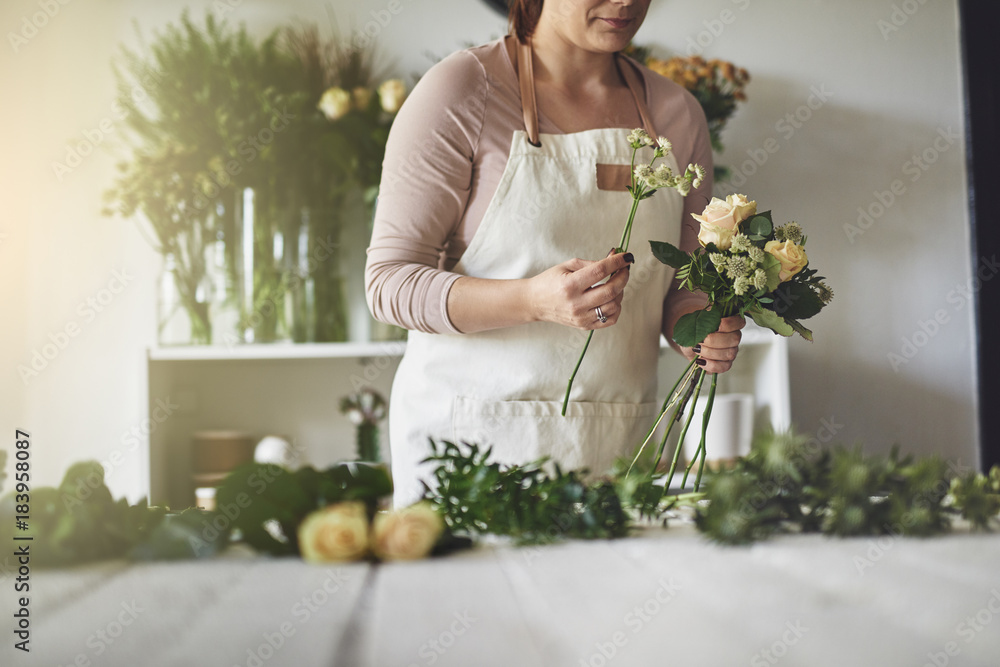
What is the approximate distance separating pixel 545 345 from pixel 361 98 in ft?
3.66

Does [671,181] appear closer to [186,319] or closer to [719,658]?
[719,658]

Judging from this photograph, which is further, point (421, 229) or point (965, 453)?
point (965, 453)

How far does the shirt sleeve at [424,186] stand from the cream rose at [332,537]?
1.62 ft

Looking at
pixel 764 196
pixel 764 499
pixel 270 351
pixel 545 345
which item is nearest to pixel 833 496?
pixel 764 499

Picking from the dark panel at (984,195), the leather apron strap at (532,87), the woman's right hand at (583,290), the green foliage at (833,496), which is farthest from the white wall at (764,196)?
the green foliage at (833,496)

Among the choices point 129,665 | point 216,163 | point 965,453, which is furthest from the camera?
point 965,453

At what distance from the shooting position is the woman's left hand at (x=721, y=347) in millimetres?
867

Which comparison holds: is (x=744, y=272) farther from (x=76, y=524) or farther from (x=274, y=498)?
(x=76, y=524)

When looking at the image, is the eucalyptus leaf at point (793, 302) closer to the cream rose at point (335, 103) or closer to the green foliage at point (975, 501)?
the green foliage at point (975, 501)

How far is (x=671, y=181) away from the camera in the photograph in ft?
2.58

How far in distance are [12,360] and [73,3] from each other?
0.97m

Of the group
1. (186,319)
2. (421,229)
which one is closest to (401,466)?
(421,229)

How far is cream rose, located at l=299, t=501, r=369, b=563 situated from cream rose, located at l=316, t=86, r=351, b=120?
1.53m

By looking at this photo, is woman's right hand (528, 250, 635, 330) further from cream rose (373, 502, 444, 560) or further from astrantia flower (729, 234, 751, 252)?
cream rose (373, 502, 444, 560)
